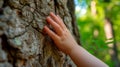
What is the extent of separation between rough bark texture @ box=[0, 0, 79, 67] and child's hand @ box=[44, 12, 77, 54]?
42 mm

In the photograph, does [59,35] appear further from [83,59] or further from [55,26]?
[83,59]

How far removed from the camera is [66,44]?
6.73 feet

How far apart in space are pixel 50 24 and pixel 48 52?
0.19 m

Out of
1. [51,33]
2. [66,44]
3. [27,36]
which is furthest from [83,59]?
[27,36]

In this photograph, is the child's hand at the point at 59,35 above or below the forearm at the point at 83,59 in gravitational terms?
above

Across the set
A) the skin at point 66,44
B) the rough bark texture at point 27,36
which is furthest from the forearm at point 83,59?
the rough bark texture at point 27,36

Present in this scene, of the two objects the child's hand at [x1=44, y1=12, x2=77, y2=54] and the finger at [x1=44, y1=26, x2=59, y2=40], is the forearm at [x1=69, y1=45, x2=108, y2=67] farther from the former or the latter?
the finger at [x1=44, y1=26, x2=59, y2=40]

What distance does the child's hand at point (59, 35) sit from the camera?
203 cm

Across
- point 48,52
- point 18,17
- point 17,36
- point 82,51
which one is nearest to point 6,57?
point 17,36

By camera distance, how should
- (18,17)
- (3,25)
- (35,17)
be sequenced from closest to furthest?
(3,25) → (18,17) → (35,17)

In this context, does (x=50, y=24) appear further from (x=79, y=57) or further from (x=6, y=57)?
(x=6, y=57)

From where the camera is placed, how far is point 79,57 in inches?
80.1

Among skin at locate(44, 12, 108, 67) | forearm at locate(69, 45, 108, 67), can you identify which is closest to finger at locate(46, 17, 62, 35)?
skin at locate(44, 12, 108, 67)

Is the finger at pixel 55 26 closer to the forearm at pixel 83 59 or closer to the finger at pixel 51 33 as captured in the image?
the finger at pixel 51 33
